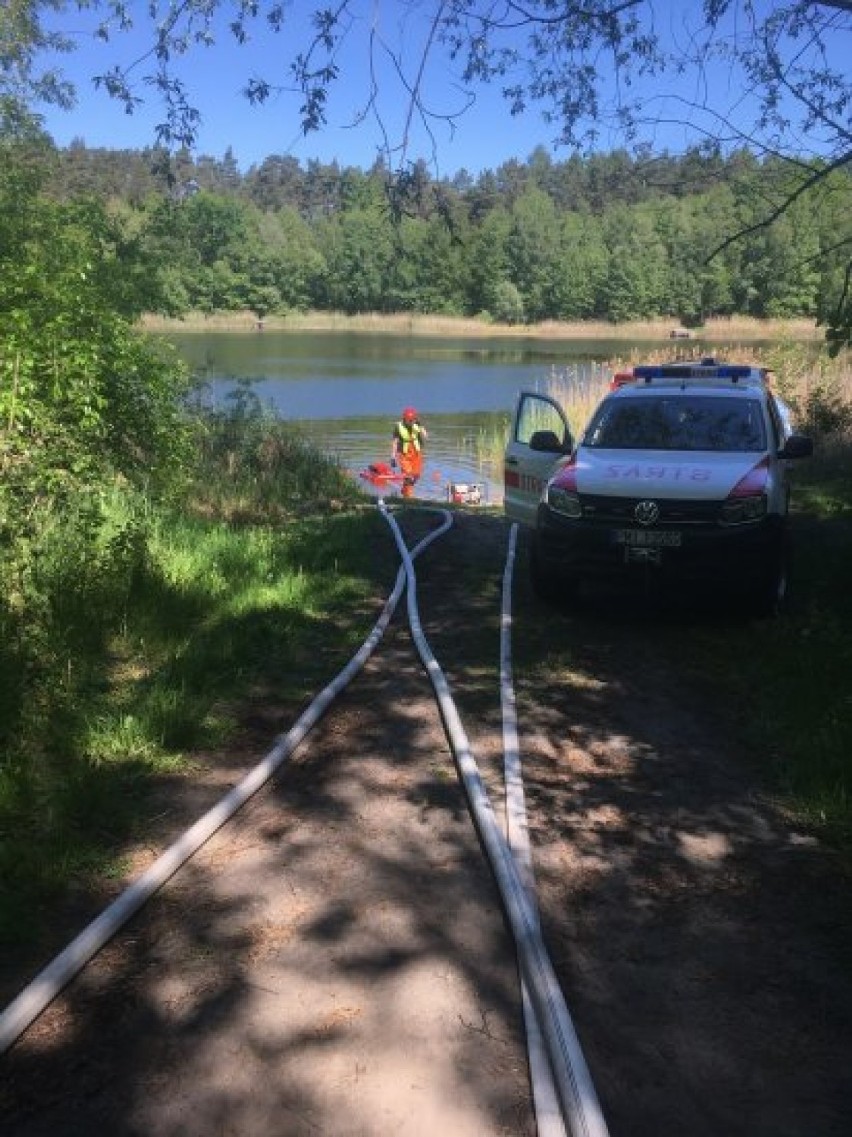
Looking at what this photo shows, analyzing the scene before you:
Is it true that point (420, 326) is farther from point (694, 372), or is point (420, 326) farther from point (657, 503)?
point (657, 503)

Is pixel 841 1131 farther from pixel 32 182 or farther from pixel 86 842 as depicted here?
pixel 32 182

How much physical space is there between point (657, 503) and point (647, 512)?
0.31 ft

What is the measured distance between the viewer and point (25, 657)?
4934mm

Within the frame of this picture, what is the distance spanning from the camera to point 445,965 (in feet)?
9.69

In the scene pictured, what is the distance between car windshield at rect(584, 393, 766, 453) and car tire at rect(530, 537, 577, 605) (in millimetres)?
1246

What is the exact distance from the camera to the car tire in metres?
7.37

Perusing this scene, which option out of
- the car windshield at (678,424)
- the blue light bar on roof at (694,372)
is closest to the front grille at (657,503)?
the car windshield at (678,424)

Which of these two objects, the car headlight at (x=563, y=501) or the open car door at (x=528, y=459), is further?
the open car door at (x=528, y=459)

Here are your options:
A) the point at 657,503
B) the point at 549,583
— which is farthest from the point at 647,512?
the point at 549,583

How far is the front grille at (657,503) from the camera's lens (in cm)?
670

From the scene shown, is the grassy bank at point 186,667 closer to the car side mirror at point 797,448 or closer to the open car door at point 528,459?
the open car door at point 528,459

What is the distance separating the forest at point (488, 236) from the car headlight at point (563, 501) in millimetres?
1824

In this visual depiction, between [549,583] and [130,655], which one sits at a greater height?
[549,583]

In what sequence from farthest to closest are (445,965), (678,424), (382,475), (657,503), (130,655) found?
(382,475), (678,424), (657,503), (130,655), (445,965)
